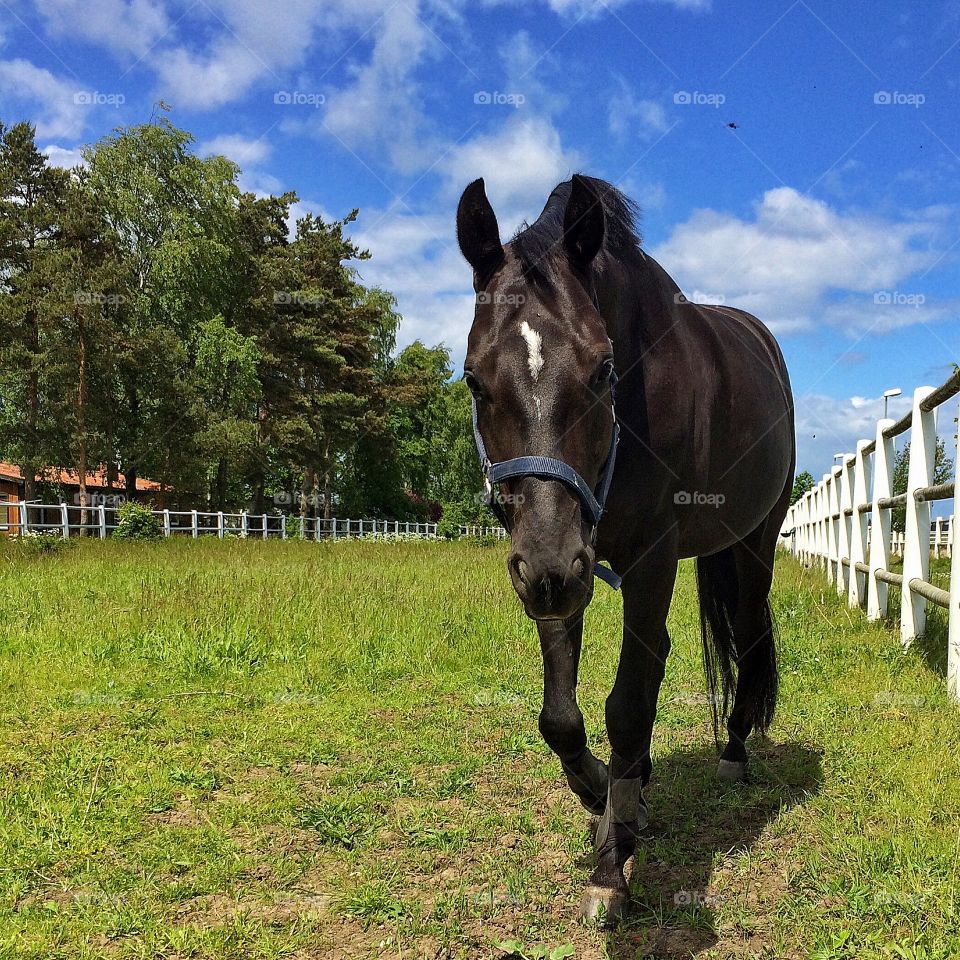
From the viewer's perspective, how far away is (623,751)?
2635mm

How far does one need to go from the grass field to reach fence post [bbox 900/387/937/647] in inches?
13.5

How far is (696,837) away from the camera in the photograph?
3117 millimetres

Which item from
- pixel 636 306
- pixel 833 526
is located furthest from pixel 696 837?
pixel 833 526

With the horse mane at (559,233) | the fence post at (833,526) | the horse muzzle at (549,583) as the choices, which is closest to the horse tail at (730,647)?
the horse mane at (559,233)

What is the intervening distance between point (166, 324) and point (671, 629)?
90.4 ft

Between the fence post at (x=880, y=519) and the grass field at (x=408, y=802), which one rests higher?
the fence post at (x=880, y=519)

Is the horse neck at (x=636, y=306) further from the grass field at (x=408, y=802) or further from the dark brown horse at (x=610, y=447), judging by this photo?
the grass field at (x=408, y=802)

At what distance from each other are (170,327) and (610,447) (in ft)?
101

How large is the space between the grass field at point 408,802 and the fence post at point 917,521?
1.12 ft

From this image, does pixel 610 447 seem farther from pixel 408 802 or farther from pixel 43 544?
pixel 43 544

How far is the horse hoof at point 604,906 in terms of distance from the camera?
244 cm

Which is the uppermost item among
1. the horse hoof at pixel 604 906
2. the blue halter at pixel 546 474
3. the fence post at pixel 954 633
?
the blue halter at pixel 546 474

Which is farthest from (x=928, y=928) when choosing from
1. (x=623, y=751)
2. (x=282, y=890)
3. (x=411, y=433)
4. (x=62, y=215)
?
(x=411, y=433)

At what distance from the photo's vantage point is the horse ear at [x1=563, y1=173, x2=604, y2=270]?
7.58 ft
